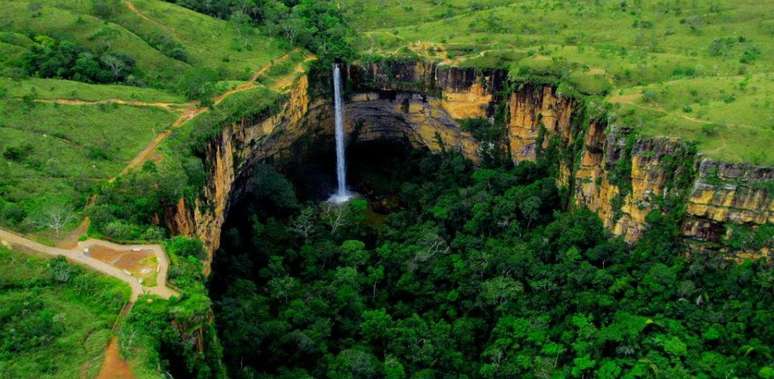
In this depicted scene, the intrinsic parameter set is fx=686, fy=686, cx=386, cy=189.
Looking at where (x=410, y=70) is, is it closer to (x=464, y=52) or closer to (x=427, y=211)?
(x=464, y=52)

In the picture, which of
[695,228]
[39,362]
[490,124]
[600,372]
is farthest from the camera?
[490,124]

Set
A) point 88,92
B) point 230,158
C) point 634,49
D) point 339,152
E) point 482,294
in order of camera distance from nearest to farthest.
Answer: point 482,294 < point 88,92 < point 230,158 < point 634,49 < point 339,152

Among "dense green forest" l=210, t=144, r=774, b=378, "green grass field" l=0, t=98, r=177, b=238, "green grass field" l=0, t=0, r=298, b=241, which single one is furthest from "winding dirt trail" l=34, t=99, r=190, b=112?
"dense green forest" l=210, t=144, r=774, b=378

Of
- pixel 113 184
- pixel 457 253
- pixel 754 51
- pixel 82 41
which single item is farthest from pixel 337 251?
pixel 754 51

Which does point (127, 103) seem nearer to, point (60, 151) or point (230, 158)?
point (230, 158)

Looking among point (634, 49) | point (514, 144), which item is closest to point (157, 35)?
point (514, 144)

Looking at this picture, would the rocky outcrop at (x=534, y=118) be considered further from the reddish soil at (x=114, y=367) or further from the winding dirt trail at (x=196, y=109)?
the reddish soil at (x=114, y=367)
